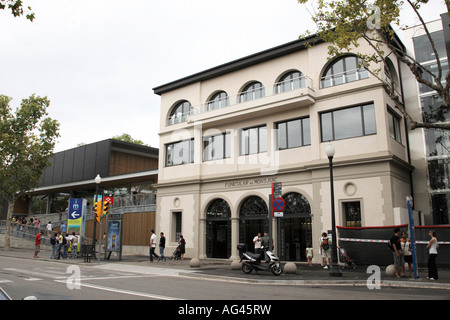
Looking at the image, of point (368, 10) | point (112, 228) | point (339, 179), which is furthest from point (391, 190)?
point (112, 228)

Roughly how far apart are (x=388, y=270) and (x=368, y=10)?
10.2 metres

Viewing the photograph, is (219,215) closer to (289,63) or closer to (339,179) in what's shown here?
(339,179)

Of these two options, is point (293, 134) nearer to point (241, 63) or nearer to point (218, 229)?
point (241, 63)

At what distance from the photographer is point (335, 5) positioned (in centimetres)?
1514

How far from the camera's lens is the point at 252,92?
24.6 meters

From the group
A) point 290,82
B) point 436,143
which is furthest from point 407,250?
point 290,82

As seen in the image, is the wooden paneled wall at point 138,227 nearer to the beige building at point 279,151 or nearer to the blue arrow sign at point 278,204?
the beige building at point 279,151

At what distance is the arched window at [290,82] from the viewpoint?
2244cm

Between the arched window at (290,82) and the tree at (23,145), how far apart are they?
800 inches

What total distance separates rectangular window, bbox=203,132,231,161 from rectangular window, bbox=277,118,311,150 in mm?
3814

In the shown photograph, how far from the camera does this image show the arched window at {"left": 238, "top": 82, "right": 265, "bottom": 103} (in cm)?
2427

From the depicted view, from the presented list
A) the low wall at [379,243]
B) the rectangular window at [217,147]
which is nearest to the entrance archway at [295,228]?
the low wall at [379,243]

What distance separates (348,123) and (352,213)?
4.93 meters

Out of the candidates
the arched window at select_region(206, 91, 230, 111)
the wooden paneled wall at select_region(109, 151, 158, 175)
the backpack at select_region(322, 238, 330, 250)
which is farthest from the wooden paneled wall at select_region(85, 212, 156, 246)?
the backpack at select_region(322, 238, 330, 250)
